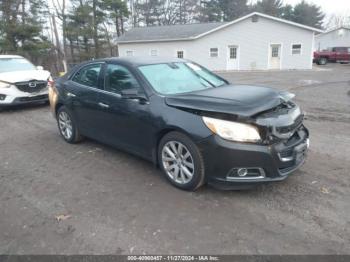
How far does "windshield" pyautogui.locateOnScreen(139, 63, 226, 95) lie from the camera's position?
13.5 feet

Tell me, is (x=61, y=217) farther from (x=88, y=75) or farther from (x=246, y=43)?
(x=246, y=43)

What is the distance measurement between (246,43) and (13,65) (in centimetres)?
2137

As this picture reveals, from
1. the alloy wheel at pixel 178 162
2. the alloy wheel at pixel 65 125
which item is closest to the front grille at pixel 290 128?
the alloy wheel at pixel 178 162

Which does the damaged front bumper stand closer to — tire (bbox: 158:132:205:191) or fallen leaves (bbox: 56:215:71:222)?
tire (bbox: 158:132:205:191)

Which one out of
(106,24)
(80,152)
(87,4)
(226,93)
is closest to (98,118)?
(80,152)

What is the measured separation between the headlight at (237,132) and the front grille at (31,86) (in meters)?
7.26

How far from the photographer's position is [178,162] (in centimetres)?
369

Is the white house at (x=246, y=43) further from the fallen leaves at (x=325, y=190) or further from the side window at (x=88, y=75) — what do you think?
the fallen leaves at (x=325, y=190)

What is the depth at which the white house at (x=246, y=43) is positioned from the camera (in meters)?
25.9

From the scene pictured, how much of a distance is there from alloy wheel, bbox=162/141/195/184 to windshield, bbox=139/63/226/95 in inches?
30.2

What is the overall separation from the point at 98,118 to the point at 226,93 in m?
2.09

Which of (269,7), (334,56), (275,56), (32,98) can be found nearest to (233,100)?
(32,98)

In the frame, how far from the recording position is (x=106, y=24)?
35.6 meters

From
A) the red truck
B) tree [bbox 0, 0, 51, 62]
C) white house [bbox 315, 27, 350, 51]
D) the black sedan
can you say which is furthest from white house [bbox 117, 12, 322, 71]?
the black sedan
